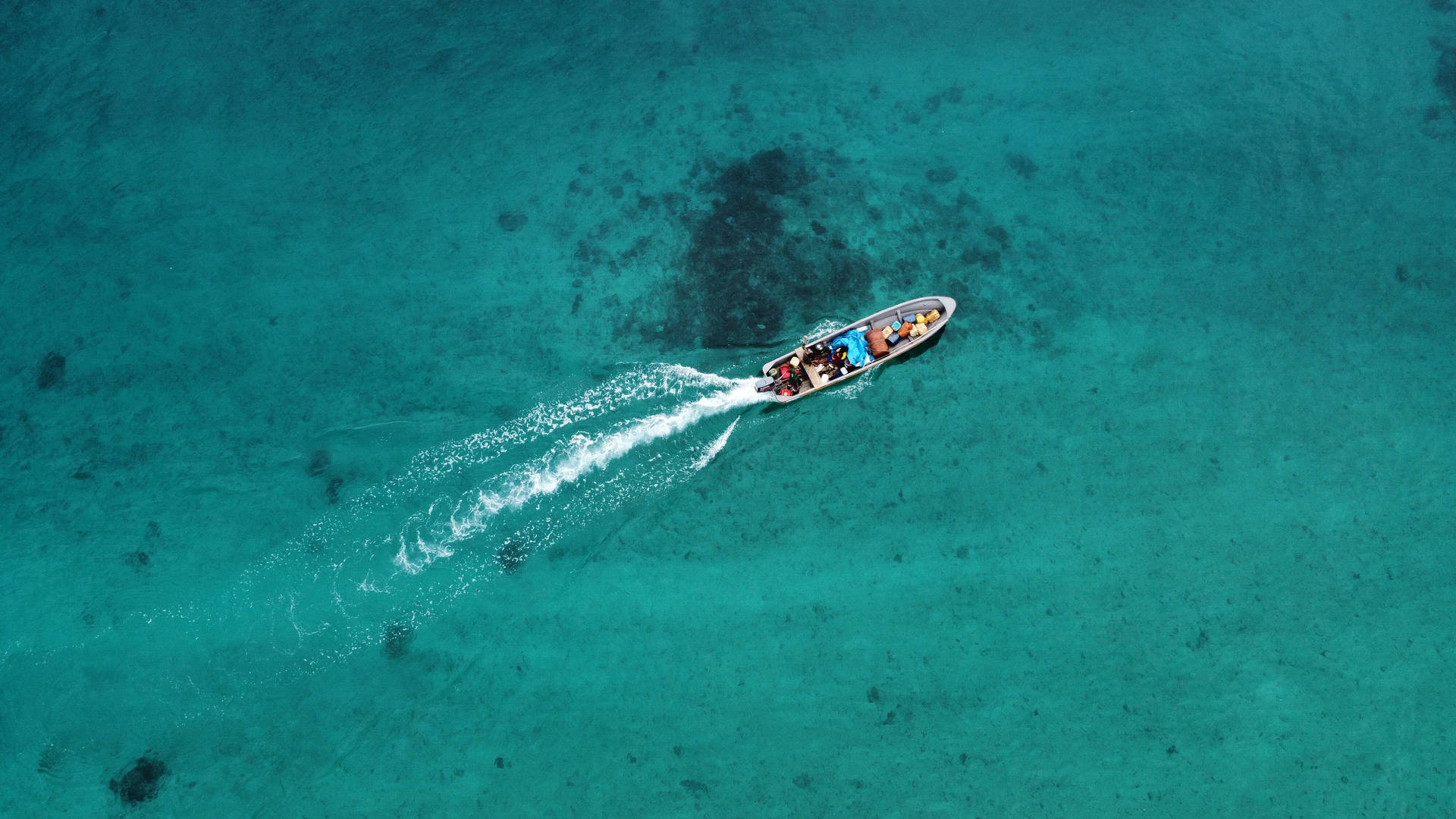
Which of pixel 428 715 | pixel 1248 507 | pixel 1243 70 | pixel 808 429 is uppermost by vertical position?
pixel 1243 70

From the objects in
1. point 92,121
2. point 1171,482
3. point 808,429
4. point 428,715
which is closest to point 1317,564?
point 1171,482

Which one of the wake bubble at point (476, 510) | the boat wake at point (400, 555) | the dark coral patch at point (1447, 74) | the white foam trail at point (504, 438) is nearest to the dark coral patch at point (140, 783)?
the boat wake at point (400, 555)

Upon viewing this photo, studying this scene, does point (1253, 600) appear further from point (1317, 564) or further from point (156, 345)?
point (156, 345)

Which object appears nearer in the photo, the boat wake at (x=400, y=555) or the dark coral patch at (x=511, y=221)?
the boat wake at (x=400, y=555)

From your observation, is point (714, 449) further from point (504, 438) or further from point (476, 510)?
point (476, 510)

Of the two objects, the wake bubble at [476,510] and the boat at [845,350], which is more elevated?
the boat at [845,350]

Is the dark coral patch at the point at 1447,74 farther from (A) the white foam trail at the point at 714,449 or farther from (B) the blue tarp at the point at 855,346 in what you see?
(A) the white foam trail at the point at 714,449

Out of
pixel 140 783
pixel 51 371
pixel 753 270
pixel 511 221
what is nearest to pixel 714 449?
pixel 753 270
